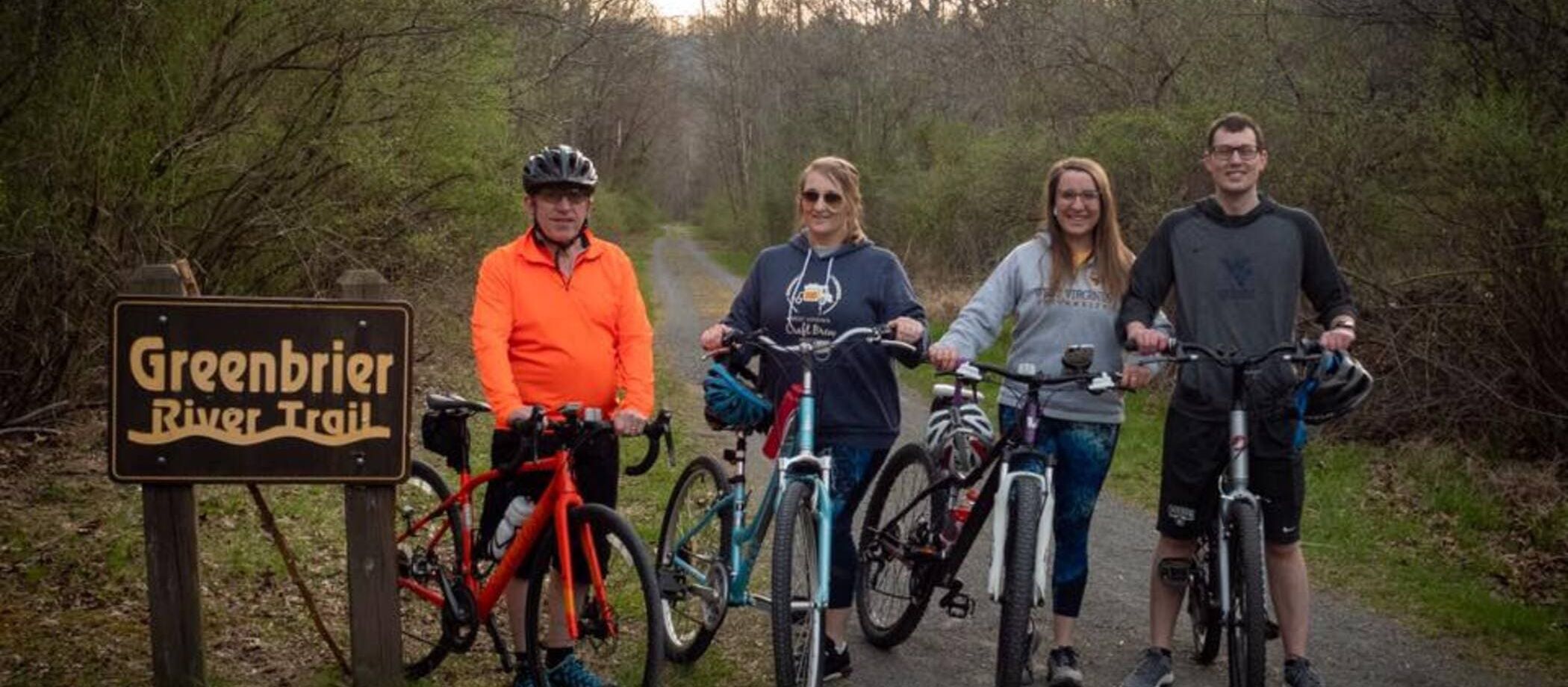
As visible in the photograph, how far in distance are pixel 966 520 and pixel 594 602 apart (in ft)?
4.52

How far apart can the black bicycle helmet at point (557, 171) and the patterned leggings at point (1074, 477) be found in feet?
5.49

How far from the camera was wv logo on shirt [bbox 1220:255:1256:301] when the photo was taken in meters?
4.91

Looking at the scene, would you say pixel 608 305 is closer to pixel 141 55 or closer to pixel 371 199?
pixel 141 55

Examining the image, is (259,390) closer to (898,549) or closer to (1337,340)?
(898,549)

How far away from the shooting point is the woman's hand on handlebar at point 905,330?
487cm

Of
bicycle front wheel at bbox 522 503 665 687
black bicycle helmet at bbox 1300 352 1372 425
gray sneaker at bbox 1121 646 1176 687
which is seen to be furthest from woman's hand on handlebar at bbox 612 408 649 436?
black bicycle helmet at bbox 1300 352 1372 425

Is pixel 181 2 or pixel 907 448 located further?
pixel 181 2

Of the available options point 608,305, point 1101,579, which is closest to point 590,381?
point 608,305

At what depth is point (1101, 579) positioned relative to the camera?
294 inches

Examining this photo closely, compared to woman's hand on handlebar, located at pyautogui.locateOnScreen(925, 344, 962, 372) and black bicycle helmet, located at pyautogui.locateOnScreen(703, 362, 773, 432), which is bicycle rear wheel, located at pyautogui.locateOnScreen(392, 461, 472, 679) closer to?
black bicycle helmet, located at pyautogui.locateOnScreen(703, 362, 773, 432)

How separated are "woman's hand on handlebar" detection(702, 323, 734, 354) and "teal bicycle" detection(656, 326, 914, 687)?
30 mm

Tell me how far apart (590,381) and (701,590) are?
3.38 feet

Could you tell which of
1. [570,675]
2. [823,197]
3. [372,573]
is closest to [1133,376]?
[823,197]

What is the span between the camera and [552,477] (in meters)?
4.79
